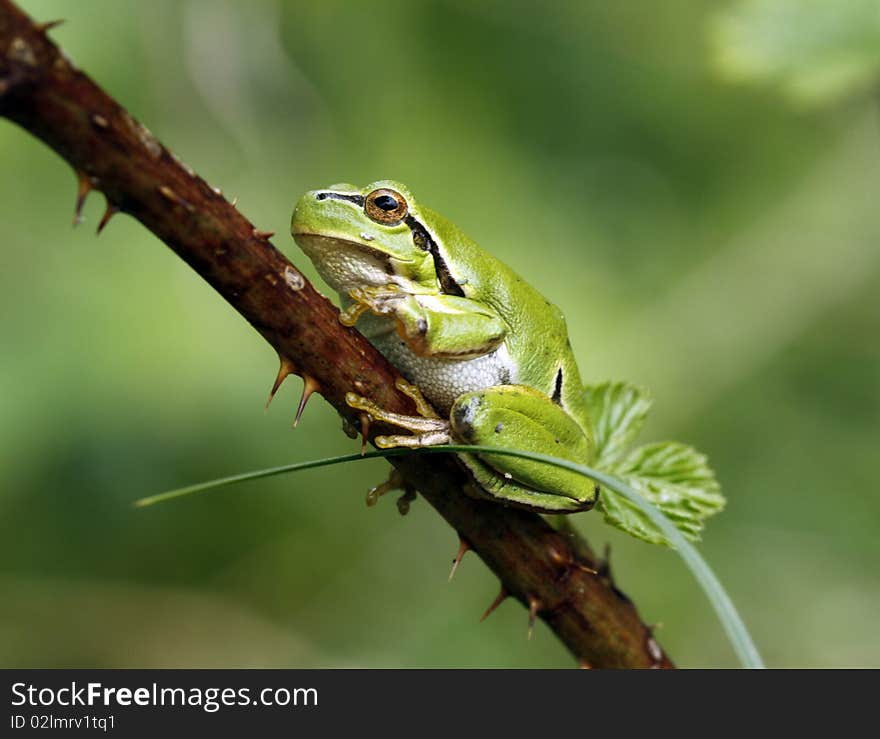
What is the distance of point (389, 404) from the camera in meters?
2.32

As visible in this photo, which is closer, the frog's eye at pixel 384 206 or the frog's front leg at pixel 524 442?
the frog's front leg at pixel 524 442

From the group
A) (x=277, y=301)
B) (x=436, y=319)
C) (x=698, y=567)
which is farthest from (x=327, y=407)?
(x=698, y=567)

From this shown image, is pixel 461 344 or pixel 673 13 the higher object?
pixel 673 13

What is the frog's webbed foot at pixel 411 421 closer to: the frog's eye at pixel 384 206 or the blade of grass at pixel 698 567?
the blade of grass at pixel 698 567

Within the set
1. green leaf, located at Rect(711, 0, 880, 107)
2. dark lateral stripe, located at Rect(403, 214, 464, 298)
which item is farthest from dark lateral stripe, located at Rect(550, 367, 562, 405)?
green leaf, located at Rect(711, 0, 880, 107)

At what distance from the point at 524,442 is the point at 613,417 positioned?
Answer: 0.30 metres

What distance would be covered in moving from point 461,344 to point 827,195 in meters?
3.56

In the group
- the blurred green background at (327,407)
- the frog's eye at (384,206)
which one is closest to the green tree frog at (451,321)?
the frog's eye at (384,206)

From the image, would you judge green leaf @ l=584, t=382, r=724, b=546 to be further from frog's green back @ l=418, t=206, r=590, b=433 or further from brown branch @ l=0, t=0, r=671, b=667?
brown branch @ l=0, t=0, r=671, b=667

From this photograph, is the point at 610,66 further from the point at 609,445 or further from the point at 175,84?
the point at 609,445

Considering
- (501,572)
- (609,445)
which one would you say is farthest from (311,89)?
(501,572)

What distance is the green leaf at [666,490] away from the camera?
7.64 feet

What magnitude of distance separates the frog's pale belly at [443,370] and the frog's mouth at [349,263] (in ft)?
0.69

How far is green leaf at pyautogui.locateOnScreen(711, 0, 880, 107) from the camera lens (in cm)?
255
